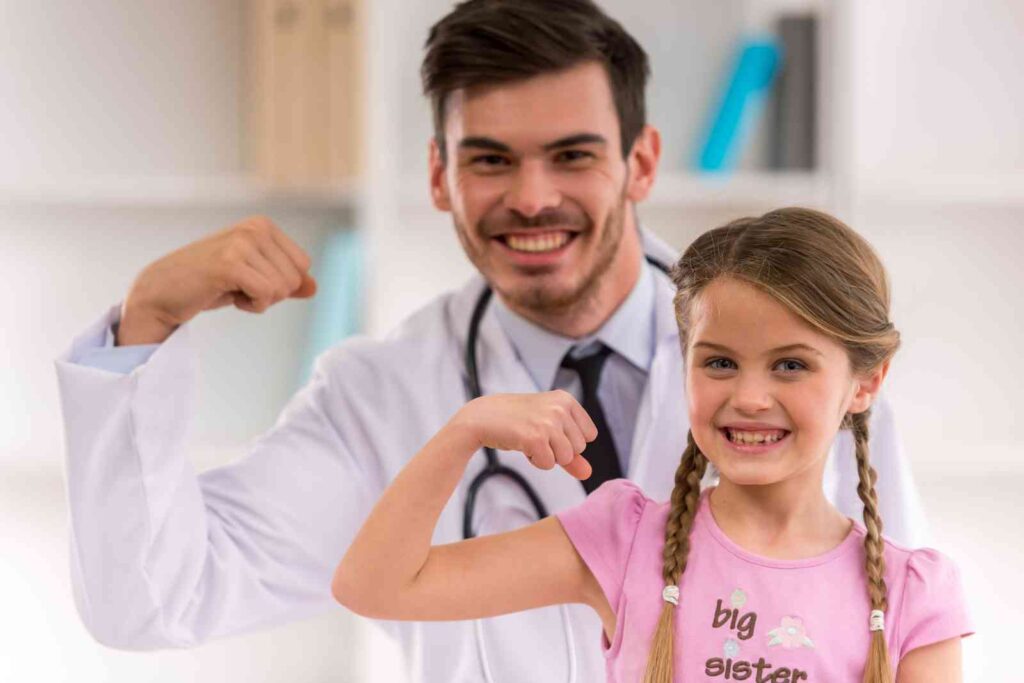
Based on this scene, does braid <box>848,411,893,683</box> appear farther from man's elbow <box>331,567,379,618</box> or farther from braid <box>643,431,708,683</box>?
man's elbow <box>331,567,379,618</box>

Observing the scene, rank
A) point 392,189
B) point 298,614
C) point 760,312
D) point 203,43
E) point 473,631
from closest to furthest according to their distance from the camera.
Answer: point 760,312 < point 473,631 < point 298,614 < point 392,189 < point 203,43

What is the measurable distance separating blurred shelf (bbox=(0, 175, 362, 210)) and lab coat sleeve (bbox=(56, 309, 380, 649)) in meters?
0.79

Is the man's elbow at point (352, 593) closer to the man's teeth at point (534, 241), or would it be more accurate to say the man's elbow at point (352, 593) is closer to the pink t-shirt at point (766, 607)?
the pink t-shirt at point (766, 607)

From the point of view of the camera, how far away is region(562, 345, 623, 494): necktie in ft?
4.43

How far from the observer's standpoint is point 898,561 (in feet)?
3.27


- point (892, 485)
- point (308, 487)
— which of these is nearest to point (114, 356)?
point (308, 487)

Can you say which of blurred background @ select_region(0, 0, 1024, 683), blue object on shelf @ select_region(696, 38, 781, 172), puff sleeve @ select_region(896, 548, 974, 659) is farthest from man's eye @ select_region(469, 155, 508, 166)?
blue object on shelf @ select_region(696, 38, 781, 172)

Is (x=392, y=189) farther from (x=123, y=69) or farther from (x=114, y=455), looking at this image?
(x=114, y=455)

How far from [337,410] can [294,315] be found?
36.1 inches

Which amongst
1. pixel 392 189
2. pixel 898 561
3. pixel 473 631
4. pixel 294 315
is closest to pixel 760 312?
pixel 898 561

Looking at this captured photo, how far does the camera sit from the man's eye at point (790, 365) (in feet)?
3.12

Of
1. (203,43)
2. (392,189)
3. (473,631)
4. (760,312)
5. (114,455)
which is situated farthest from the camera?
(203,43)

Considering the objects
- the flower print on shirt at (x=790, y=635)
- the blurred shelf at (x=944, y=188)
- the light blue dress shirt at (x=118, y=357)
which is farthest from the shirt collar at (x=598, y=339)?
the blurred shelf at (x=944, y=188)

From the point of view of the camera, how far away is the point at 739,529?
3.33ft
